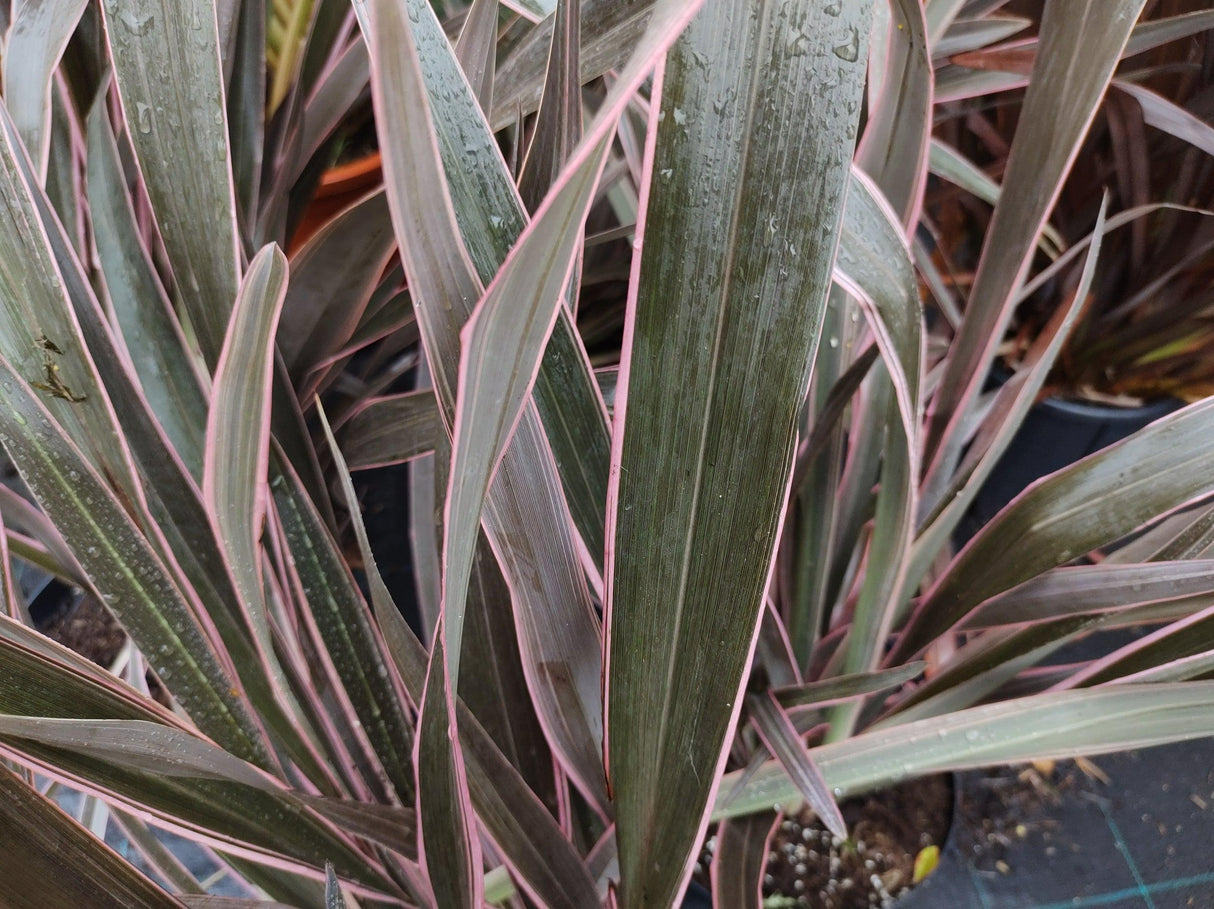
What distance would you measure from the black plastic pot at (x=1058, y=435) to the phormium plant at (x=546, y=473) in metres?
0.37

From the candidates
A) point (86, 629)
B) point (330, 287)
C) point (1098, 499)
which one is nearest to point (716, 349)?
point (1098, 499)

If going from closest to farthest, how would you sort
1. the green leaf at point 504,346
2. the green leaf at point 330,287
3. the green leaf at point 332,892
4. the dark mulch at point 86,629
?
the green leaf at point 504,346 < the green leaf at point 332,892 < the green leaf at point 330,287 < the dark mulch at point 86,629

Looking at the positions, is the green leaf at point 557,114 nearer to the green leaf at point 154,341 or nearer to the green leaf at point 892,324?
the green leaf at point 892,324

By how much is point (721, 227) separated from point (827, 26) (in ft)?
0.20

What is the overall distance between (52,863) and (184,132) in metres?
0.33

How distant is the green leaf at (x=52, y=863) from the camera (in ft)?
0.87

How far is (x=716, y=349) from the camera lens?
0.26 metres

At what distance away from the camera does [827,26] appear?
0.22 meters

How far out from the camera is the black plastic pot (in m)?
0.90

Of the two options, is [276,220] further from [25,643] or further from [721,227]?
[721,227]

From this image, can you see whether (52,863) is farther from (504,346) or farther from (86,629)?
(86,629)

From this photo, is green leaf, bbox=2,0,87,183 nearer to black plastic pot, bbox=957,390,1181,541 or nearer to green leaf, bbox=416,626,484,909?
green leaf, bbox=416,626,484,909

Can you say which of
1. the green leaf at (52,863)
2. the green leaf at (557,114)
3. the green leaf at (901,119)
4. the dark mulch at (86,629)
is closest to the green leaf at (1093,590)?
the green leaf at (901,119)

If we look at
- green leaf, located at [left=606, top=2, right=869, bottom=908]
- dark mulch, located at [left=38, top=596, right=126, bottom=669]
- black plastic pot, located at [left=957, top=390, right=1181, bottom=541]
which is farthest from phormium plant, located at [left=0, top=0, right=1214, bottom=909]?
black plastic pot, located at [left=957, top=390, right=1181, bottom=541]
